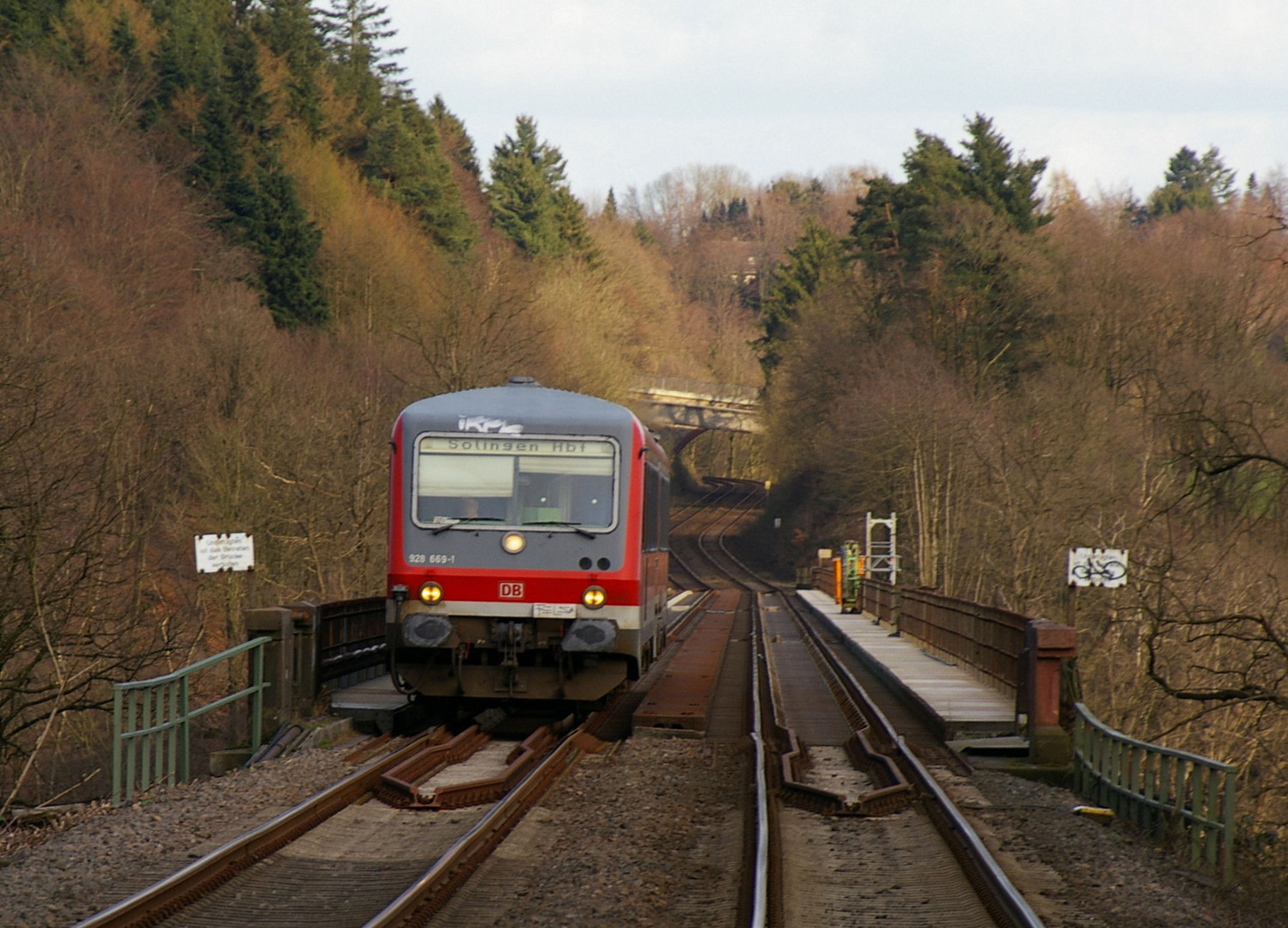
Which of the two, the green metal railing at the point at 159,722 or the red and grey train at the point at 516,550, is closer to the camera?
the green metal railing at the point at 159,722

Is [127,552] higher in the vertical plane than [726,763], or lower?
higher

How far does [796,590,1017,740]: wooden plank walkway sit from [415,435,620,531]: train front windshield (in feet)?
13.0

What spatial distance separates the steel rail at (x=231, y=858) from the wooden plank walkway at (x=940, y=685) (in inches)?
223

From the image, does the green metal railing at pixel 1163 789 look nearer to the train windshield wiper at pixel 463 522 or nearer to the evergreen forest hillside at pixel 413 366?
the evergreen forest hillside at pixel 413 366

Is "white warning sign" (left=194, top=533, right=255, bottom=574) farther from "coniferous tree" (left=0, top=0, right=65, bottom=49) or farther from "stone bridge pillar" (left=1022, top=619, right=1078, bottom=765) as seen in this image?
"coniferous tree" (left=0, top=0, right=65, bottom=49)

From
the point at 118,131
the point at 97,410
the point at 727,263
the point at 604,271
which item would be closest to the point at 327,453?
the point at 97,410

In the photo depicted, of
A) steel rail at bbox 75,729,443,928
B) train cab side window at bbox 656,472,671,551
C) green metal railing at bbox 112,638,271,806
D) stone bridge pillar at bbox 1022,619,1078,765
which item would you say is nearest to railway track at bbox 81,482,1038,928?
steel rail at bbox 75,729,443,928

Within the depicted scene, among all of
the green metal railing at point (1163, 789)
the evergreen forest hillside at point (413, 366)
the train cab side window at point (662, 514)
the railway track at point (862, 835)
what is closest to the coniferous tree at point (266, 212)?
the evergreen forest hillside at point (413, 366)

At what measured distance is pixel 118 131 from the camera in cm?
4919

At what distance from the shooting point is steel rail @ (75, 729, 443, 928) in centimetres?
619

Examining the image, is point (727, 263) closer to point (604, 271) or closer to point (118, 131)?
point (604, 271)

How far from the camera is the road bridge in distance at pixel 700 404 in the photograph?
281 feet

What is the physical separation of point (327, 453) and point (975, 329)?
26.7 metres

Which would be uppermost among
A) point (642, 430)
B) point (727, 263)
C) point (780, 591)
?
point (727, 263)
